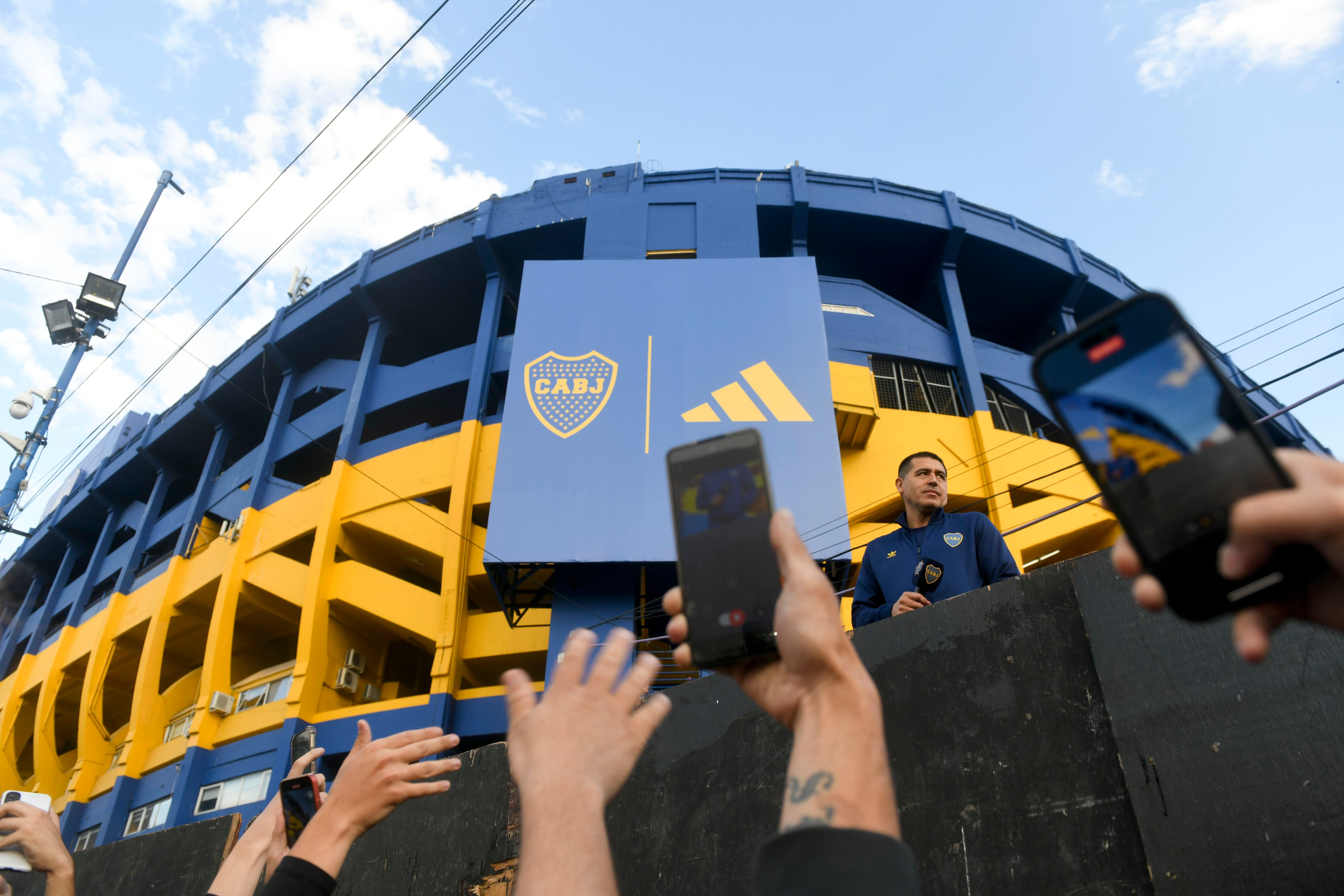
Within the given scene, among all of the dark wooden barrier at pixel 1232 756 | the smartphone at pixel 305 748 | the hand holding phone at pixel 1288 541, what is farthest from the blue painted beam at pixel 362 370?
the hand holding phone at pixel 1288 541

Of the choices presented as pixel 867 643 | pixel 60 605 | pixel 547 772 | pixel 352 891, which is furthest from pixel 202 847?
pixel 60 605

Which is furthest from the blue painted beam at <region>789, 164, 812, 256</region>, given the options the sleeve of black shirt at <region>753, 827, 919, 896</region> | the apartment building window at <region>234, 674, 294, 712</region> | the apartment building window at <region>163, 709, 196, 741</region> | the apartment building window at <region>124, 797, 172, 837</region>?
the apartment building window at <region>124, 797, 172, 837</region>

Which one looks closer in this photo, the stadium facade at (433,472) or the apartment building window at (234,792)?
the apartment building window at (234,792)

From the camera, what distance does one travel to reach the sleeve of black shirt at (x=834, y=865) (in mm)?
864

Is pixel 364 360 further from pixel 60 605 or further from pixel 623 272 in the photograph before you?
pixel 60 605

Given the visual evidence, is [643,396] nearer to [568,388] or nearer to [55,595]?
[568,388]

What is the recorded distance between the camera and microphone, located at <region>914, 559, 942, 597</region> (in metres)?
3.77

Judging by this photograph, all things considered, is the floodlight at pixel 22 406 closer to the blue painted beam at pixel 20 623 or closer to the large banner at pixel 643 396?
the large banner at pixel 643 396

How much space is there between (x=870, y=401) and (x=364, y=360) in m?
12.0

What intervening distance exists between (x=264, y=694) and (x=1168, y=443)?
58.3 ft

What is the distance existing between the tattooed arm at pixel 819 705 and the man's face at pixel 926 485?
9.73ft

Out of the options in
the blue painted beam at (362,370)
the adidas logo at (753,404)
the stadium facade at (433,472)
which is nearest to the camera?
the adidas logo at (753,404)

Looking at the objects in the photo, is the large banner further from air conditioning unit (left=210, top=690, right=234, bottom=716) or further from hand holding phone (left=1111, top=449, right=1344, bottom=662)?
hand holding phone (left=1111, top=449, right=1344, bottom=662)

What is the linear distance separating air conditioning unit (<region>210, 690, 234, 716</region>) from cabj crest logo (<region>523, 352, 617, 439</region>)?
8.96 meters
